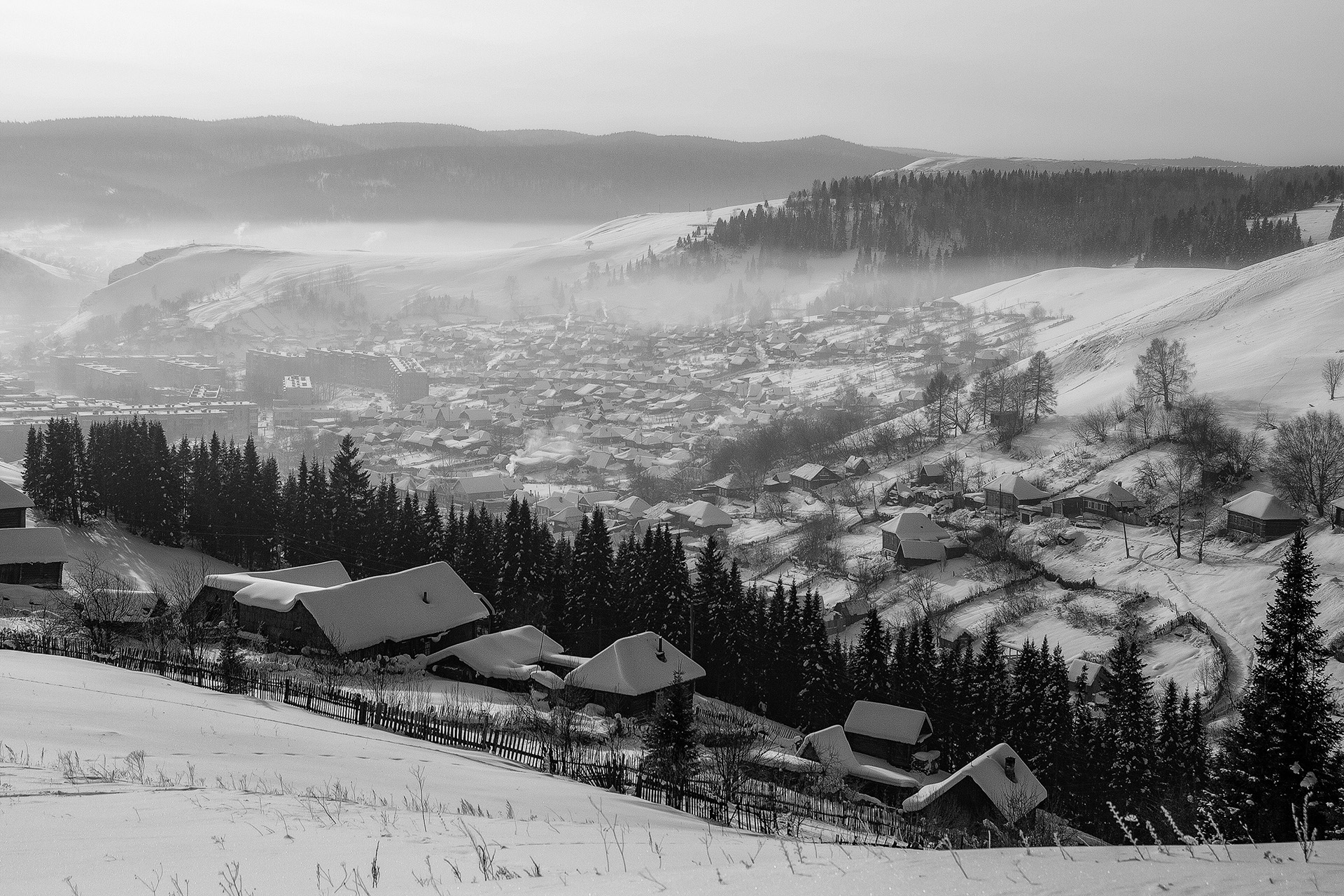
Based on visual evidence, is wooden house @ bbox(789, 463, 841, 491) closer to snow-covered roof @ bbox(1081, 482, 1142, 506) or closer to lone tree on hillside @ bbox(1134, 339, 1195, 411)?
snow-covered roof @ bbox(1081, 482, 1142, 506)

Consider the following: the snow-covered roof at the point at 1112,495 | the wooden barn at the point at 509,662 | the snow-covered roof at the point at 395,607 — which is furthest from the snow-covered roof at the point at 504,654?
the snow-covered roof at the point at 1112,495

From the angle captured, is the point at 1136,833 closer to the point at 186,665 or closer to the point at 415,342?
the point at 186,665

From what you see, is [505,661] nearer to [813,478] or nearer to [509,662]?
[509,662]

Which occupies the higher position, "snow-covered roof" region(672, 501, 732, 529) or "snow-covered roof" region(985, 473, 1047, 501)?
"snow-covered roof" region(985, 473, 1047, 501)

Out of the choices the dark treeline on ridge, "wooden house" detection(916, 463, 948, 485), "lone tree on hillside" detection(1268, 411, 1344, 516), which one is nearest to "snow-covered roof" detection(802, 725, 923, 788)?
"lone tree on hillside" detection(1268, 411, 1344, 516)

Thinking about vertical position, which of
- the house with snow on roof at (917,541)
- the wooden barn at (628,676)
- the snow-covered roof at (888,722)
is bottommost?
the snow-covered roof at (888,722)

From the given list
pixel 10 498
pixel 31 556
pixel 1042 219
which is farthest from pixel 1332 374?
pixel 1042 219

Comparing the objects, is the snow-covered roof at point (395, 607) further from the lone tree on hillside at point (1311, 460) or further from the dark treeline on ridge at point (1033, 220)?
the dark treeline on ridge at point (1033, 220)
